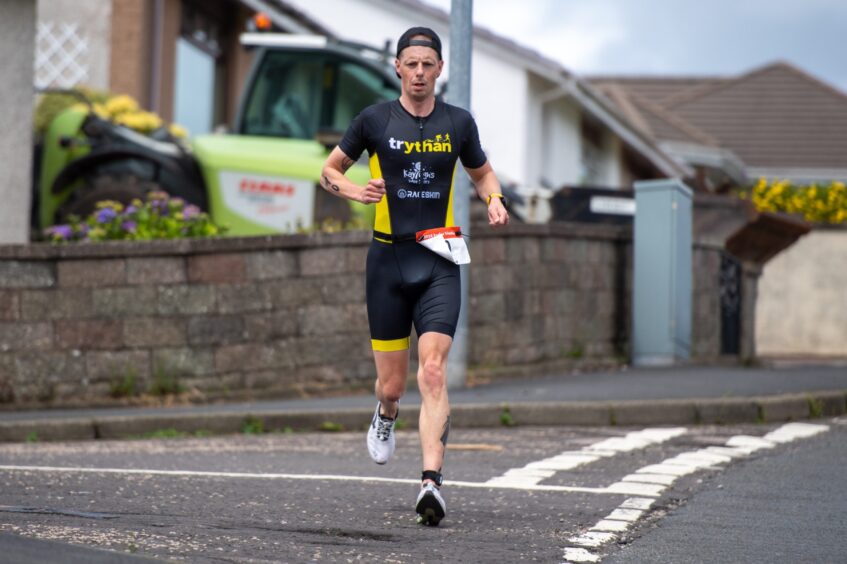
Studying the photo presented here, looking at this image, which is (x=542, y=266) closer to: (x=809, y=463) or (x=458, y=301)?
(x=809, y=463)

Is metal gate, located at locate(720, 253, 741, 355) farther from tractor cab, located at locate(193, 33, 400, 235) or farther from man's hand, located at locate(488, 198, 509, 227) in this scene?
man's hand, located at locate(488, 198, 509, 227)

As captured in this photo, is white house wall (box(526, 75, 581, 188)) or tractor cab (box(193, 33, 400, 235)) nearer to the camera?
tractor cab (box(193, 33, 400, 235))

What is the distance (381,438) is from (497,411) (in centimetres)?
453

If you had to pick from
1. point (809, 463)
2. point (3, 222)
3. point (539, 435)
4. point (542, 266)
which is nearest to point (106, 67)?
point (3, 222)

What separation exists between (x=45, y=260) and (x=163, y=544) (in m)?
7.82

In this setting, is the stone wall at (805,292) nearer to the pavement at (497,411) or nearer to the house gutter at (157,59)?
the house gutter at (157,59)

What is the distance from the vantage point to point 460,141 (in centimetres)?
728

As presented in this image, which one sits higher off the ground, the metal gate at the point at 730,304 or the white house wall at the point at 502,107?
the white house wall at the point at 502,107

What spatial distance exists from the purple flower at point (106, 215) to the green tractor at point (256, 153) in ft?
3.60

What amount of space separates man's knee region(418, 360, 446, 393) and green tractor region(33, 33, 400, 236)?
24.4ft

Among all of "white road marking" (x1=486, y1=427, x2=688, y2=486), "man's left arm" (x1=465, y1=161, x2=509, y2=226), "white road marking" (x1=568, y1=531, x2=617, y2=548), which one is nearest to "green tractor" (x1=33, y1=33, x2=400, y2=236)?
"white road marking" (x1=486, y1=427, x2=688, y2=486)

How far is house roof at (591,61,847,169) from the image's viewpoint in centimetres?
4016

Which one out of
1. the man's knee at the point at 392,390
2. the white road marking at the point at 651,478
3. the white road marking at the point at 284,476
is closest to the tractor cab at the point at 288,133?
the white road marking at the point at 284,476

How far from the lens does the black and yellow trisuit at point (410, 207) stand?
7.17 metres
